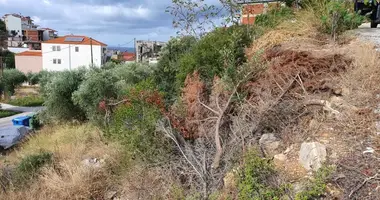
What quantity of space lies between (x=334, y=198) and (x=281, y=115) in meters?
1.55

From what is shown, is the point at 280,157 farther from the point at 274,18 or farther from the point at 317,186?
the point at 274,18

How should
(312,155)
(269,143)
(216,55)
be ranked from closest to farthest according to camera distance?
(312,155) < (269,143) < (216,55)

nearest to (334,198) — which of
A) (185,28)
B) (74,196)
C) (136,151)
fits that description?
(136,151)

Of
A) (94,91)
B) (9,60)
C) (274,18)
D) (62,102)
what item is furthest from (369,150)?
(9,60)

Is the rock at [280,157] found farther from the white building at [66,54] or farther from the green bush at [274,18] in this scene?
the white building at [66,54]

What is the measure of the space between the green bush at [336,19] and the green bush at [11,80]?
3120 centimetres

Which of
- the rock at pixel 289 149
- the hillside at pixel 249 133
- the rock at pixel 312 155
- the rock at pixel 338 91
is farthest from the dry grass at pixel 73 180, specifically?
the rock at pixel 338 91

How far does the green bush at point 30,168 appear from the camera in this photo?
4928 mm

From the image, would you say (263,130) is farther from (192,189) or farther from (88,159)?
(88,159)

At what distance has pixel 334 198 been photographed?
266 cm

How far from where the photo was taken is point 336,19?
5840 millimetres

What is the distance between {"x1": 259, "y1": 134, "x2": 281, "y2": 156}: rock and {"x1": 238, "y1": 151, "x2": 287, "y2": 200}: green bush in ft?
1.54

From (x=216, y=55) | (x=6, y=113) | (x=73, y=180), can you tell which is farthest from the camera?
(x=6, y=113)

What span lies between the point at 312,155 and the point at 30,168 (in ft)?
14.7
